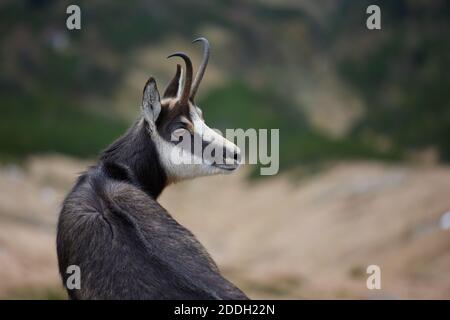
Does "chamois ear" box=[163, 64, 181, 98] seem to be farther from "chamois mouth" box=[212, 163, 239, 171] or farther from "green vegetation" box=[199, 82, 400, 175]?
"green vegetation" box=[199, 82, 400, 175]

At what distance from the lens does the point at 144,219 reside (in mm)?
7430

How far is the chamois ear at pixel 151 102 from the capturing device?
8.51 metres

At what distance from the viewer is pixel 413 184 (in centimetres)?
2572

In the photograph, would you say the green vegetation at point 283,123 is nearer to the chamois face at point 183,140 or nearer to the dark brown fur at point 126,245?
the chamois face at point 183,140

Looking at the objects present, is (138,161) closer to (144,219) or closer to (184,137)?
(184,137)

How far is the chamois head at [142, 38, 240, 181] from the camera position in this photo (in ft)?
28.3

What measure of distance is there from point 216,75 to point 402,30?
1053cm

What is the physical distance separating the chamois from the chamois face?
1cm

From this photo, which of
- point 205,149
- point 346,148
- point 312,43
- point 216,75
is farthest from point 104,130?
point 205,149

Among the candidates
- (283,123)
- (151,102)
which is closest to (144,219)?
(151,102)

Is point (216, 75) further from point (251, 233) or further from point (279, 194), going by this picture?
point (251, 233)

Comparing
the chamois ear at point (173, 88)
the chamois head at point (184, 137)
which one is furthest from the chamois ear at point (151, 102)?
Result: the chamois ear at point (173, 88)

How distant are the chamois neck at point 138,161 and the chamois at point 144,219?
0.01 meters

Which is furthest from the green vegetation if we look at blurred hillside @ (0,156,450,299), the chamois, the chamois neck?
the chamois neck
